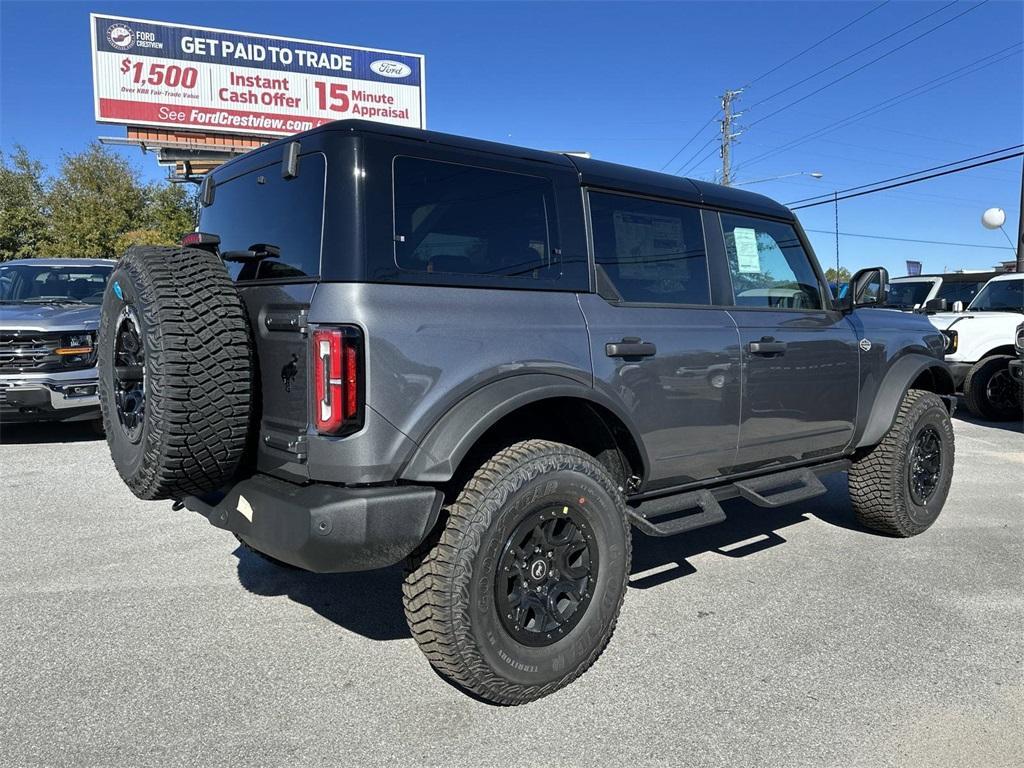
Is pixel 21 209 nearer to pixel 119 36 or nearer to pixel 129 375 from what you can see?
pixel 119 36

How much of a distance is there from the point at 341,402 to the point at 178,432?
23.0 inches

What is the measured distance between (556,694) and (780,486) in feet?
5.87

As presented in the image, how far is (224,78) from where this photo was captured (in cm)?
2619

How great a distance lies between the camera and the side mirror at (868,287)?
4273 mm

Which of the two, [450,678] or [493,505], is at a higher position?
[493,505]

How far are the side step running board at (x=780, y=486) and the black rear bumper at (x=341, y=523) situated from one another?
185 cm

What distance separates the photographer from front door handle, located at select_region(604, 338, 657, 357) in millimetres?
3139

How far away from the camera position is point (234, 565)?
4.19 meters

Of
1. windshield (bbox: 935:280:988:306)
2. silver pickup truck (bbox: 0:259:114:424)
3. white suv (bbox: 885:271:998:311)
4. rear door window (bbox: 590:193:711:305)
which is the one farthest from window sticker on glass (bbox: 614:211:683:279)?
windshield (bbox: 935:280:988:306)

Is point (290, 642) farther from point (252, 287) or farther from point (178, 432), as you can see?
point (252, 287)

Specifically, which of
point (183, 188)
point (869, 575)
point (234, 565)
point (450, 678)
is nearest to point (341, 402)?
point (450, 678)

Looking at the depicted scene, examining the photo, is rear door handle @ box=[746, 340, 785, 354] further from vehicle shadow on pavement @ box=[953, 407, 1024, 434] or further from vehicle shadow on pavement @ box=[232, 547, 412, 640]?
vehicle shadow on pavement @ box=[953, 407, 1024, 434]

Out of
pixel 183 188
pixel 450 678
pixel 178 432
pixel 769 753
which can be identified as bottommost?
pixel 769 753

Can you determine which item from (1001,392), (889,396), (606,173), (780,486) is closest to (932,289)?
(1001,392)
